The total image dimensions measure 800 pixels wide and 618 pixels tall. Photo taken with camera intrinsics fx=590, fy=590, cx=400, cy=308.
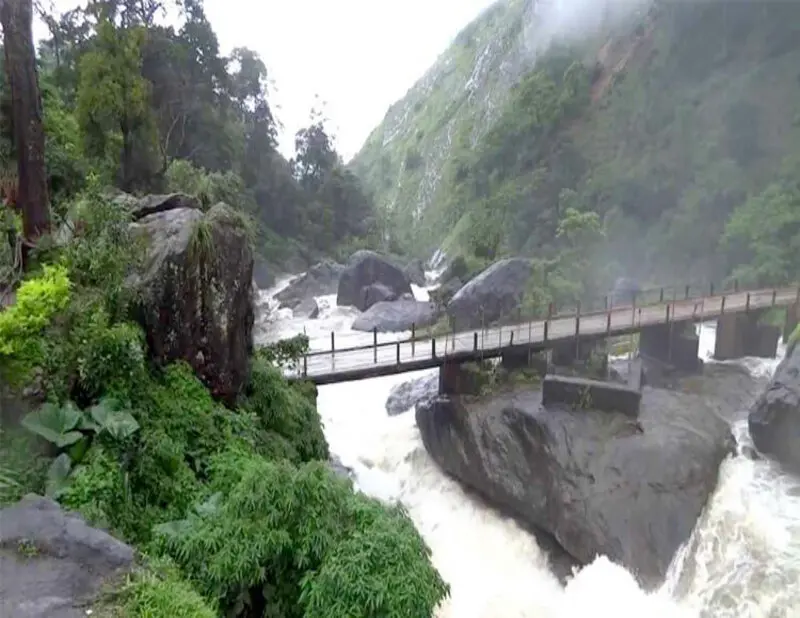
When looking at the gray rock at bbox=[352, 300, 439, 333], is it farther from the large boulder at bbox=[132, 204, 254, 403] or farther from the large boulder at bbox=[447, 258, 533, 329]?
the large boulder at bbox=[132, 204, 254, 403]

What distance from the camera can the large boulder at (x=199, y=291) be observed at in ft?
23.7

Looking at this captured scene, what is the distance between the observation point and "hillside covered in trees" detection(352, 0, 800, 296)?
98.6ft

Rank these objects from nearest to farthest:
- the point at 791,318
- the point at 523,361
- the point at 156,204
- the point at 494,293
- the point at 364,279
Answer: the point at 156,204, the point at 523,361, the point at 791,318, the point at 494,293, the point at 364,279

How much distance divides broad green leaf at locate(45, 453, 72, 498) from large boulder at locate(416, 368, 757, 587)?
8.36 meters

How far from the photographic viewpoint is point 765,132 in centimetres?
3173

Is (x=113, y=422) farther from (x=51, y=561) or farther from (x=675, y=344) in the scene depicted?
(x=675, y=344)

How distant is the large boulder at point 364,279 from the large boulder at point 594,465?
56.2 ft

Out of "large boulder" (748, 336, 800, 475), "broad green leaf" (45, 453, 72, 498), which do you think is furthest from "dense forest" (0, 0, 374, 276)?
"large boulder" (748, 336, 800, 475)

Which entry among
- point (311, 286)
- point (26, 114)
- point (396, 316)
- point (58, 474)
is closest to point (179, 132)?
point (311, 286)

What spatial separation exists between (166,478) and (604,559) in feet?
24.5

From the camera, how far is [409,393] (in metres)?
16.9

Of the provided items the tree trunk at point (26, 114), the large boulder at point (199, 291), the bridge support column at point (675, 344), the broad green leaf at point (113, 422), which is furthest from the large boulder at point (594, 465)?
the tree trunk at point (26, 114)

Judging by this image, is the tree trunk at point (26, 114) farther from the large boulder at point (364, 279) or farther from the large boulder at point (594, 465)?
the large boulder at point (364, 279)

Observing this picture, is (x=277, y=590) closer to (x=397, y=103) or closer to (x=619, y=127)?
(x=619, y=127)
